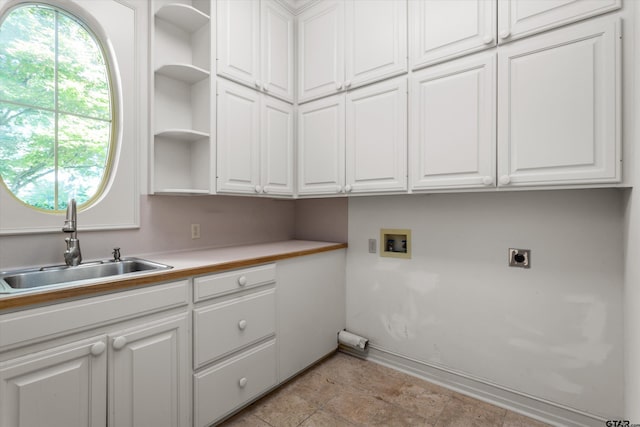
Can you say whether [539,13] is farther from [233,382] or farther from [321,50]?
[233,382]

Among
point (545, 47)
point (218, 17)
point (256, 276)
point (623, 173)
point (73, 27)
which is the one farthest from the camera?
point (218, 17)

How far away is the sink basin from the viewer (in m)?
1.36

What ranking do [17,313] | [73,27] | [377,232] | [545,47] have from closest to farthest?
[17,313], [545,47], [73,27], [377,232]

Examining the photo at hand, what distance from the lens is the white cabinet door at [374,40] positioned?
1926mm

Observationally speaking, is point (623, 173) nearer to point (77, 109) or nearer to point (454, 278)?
point (454, 278)

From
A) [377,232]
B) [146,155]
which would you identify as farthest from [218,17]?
[377,232]

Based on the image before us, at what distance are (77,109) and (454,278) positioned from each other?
2504 mm

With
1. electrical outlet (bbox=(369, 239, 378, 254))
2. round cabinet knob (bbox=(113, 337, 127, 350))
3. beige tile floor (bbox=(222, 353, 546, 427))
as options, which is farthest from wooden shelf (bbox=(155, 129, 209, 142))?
beige tile floor (bbox=(222, 353, 546, 427))

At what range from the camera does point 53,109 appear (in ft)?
5.24

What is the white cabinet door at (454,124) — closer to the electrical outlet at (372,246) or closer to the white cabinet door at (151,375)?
the electrical outlet at (372,246)

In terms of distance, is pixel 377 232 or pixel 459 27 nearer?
pixel 459 27

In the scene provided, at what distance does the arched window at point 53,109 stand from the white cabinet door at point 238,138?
621 millimetres

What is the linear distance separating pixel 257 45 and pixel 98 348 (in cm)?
203

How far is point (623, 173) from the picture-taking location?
1331mm
